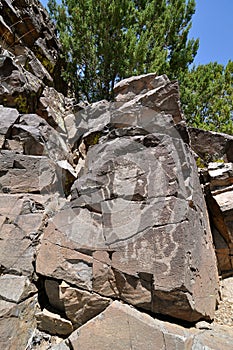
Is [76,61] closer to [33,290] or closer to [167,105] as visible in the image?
[167,105]

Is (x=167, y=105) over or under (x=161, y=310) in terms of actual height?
over

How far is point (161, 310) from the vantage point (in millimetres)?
3148

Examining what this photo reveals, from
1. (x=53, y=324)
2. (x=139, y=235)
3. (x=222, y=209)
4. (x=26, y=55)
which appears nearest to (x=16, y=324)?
(x=53, y=324)

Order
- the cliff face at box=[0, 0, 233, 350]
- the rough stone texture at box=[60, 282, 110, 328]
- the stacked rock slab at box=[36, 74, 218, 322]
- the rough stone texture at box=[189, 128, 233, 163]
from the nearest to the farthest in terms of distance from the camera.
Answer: the cliff face at box=[0, 0, 233, 350] → the stacked rock slab at box=[36, 74, 218, 322] → the rough stone texture at box=[60, 282, 110, 328] → the rough stone texture at box=[189, 128, 233, 163]

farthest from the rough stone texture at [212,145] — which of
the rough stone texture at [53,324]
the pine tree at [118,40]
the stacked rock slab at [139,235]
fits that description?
the rough stone texture at [53,324]

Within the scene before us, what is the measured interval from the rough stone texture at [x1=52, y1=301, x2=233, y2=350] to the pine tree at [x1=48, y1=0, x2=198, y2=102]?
8455mm

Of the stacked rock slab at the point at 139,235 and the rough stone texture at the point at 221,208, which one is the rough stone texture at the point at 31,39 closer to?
the stacked rock slab at the point at 139,235

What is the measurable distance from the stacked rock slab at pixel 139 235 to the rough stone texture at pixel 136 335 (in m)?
0.23

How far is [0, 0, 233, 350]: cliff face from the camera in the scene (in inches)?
→ 121

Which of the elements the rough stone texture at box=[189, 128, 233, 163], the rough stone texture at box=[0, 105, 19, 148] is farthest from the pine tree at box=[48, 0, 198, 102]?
the rough stone texture at box=[0, 105, 19, 148]

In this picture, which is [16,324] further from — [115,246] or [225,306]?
[225,306]

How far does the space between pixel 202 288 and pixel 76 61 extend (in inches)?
384

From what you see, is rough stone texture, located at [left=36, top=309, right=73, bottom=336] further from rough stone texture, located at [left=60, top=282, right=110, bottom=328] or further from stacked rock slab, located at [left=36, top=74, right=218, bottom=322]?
stacked rock slab, located at [left=36, top=74, right=218, bottom=322]

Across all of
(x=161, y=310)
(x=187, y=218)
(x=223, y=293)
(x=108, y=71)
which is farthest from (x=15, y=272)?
(x=108, y=71)
